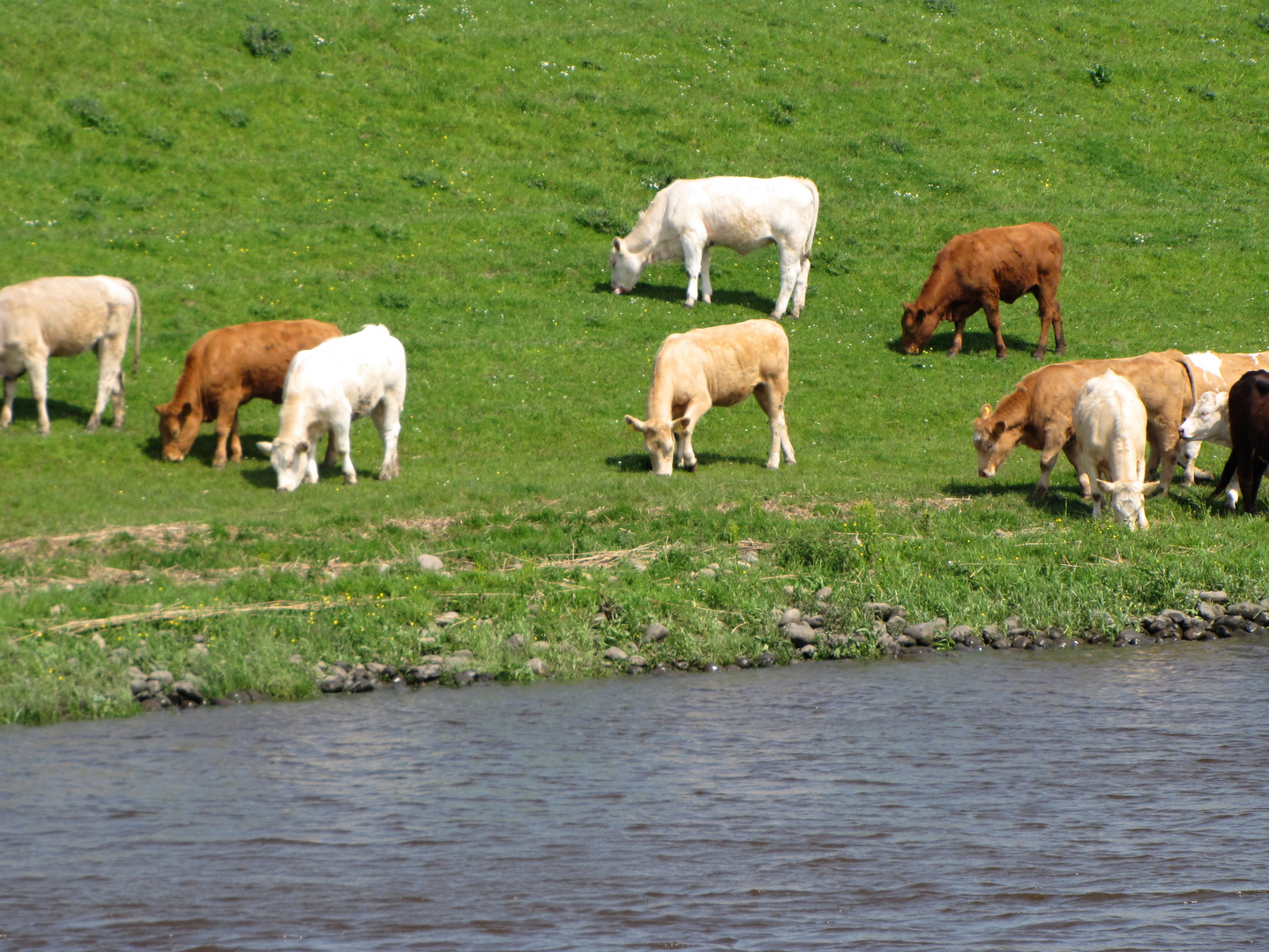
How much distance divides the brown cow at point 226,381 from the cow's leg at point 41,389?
1.47 meters

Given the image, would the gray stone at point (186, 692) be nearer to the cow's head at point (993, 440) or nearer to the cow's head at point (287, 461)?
the cow's head at point (287, 461)

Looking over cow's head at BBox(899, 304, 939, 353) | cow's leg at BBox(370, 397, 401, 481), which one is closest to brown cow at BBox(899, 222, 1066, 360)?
cow's head at BBox(899, 304, 939, 353)

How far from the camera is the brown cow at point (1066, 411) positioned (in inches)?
648

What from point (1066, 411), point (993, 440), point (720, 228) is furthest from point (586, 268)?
point (1066, 411)

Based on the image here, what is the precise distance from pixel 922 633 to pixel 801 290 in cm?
1498

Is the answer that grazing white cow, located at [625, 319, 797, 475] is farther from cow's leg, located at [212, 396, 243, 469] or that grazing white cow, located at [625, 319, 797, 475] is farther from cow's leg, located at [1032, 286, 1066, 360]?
cow's leg, located at [1032, 286, 1066, 360]

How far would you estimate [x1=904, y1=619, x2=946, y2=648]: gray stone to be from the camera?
1216 cm

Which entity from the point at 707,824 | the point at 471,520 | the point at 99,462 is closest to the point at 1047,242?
the point at 471,520

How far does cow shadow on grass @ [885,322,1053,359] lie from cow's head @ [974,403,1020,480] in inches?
313

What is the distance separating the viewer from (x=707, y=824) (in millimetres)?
7695

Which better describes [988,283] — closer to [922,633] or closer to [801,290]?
[801,290]

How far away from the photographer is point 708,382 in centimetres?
1836

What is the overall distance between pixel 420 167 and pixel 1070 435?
61.4 ft

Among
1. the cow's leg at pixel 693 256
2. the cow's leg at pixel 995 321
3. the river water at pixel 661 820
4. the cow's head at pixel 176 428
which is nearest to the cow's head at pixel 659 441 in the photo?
the cow's head at pixel 176 428
